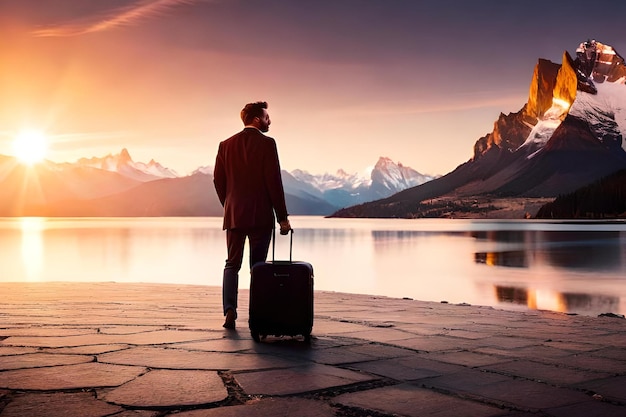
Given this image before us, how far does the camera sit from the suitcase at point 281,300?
20.2ft

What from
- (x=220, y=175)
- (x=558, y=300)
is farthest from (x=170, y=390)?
(x=558, y=300)

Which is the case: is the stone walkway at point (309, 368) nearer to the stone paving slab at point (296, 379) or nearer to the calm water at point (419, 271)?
the stone paving slab at point (296, 379)

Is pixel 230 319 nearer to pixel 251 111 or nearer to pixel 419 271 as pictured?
pixel 251 111

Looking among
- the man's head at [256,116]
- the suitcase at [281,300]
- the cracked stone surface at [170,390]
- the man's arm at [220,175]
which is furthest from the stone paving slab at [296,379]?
the man's head at [256,116]

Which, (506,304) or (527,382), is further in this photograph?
(506,304)

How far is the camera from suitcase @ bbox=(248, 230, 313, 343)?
242 inches

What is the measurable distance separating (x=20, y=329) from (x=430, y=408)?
4854mm

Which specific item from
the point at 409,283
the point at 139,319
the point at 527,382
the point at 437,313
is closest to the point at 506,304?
the point at 409,283

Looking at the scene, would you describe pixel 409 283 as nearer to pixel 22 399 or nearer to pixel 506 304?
pixel 506 304

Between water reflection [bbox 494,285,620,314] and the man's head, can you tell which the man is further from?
water reflection [bbox 494,285,620,314]

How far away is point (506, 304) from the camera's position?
24406mm

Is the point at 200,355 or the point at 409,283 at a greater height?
the point at 200,355

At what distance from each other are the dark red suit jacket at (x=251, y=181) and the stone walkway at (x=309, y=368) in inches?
49.5

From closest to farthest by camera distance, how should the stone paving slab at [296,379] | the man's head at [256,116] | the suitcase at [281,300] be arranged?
the stone paving slab at [296,379] < the suitcase at [281,300] < the man's head at [256,116]
